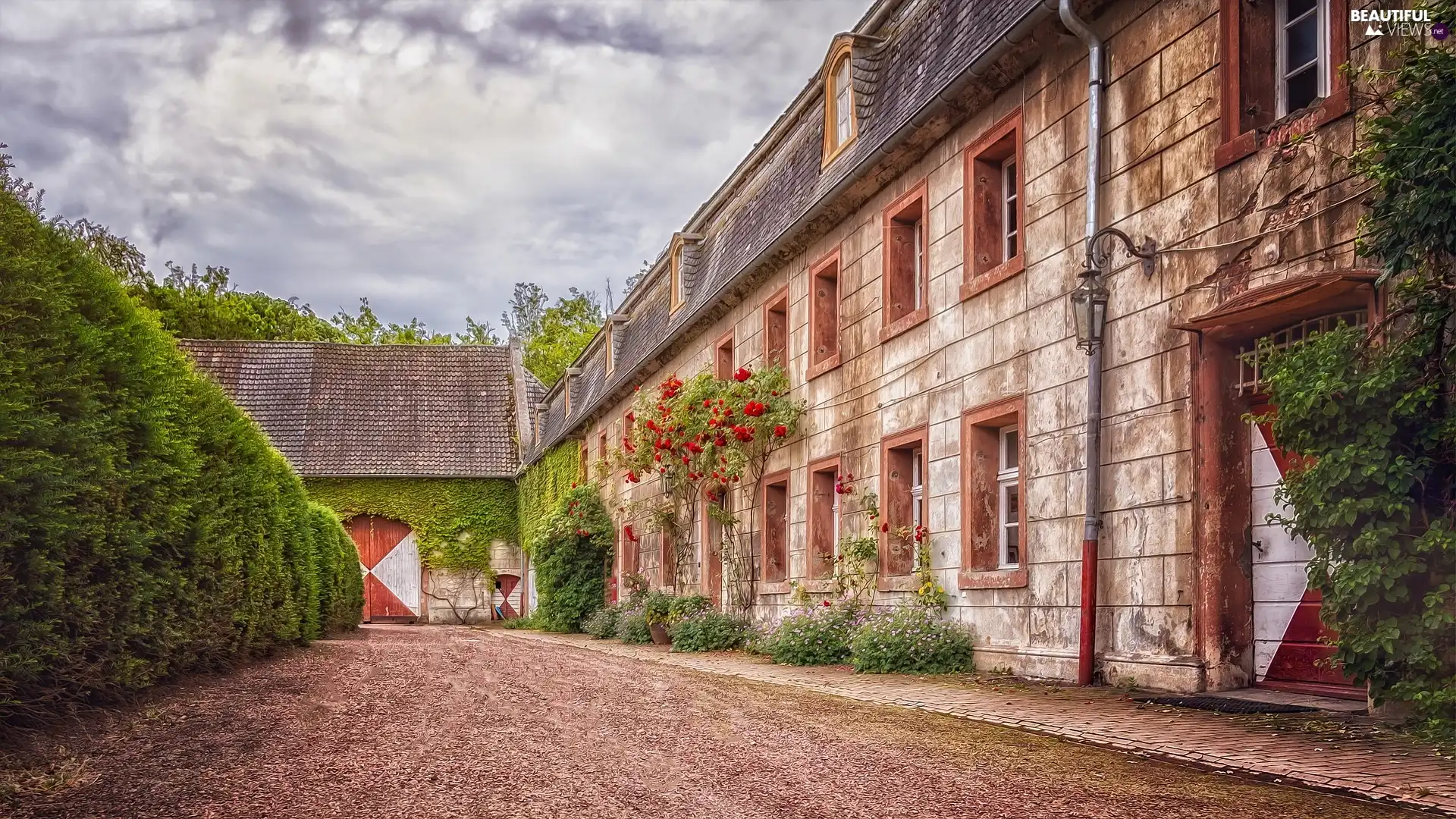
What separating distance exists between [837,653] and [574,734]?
269 inches

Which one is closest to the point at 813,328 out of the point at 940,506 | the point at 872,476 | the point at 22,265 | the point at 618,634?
the point at 872,476

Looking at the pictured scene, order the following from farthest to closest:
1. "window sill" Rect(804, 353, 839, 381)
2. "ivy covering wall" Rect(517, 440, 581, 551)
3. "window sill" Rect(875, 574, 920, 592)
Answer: "ivy covering wall" Rect(517, 440, 581, 551)
"window sill" Rect(804, 353, 839, 381)
"window sill" Rect(875, 574, 920, 592)

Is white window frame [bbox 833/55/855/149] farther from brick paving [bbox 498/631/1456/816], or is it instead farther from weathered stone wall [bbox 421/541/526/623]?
weathered stone wall [bbox 421/541/526/623]

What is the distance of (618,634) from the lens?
2241 cm

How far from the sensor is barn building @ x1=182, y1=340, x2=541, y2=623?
3791 cm

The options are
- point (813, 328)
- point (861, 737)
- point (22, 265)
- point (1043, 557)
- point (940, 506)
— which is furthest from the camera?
point (813, 328)

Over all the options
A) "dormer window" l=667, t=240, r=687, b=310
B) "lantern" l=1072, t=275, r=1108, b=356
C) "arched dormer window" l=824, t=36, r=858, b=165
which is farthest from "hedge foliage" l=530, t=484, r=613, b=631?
"lantern" l=1072, t=275, r=1108, b=356

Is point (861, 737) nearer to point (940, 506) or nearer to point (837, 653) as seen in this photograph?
point (940, 506)

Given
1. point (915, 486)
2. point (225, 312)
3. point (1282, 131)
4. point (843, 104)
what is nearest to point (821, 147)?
point (843, 104)

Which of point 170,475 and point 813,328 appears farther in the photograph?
point 813,328

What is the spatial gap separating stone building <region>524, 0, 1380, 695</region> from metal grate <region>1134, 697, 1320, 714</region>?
341mm

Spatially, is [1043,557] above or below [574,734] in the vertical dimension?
above

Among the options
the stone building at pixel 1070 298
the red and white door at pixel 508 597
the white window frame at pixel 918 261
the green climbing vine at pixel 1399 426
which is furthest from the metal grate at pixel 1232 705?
the red and white door at pixel 508 597

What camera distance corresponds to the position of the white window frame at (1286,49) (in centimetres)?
798
